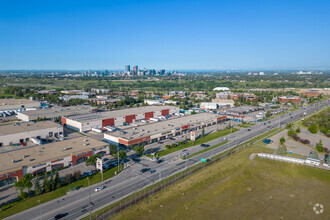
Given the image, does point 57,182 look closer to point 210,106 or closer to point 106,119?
point 106,119

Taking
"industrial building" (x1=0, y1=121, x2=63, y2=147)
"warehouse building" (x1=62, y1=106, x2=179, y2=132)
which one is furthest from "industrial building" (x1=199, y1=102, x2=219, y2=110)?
"industrial building" (x1=0, y1=121, x2=63, y2=147)

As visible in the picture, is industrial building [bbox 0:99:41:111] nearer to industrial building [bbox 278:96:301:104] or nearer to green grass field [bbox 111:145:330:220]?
green grass field [bbox 111:145:330:220]

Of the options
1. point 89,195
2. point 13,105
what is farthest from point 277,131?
point 13,105

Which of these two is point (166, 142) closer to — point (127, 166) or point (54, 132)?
point (127, 166)

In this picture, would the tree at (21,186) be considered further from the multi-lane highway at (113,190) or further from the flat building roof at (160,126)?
the flat building roof at (160,126)

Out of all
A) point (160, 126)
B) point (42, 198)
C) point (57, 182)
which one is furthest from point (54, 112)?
point (42, 198)
